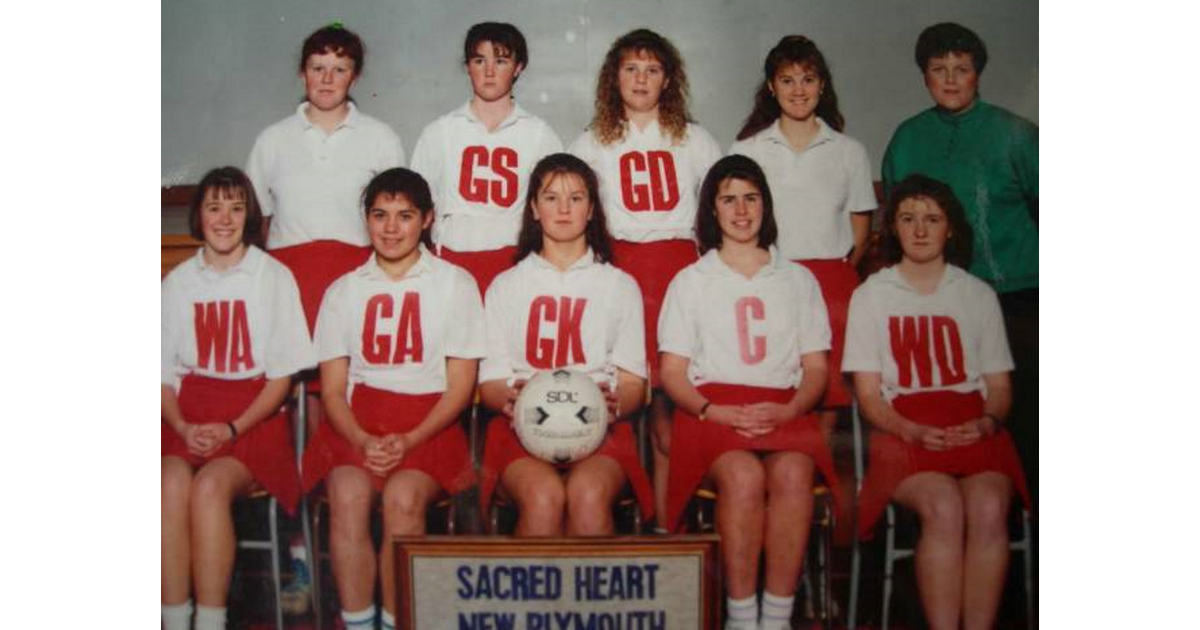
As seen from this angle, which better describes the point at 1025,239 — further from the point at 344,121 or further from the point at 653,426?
the point at 344,121

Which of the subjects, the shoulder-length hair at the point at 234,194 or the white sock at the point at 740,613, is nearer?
the white sock at the point at 740,613

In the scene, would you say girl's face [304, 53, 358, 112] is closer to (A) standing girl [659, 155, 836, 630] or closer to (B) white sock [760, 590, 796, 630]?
(A) standing girl [659, 155, 836, 630]

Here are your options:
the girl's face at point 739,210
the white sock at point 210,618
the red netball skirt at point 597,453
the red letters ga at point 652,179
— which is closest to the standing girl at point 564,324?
the red netball skirt at point 597,453

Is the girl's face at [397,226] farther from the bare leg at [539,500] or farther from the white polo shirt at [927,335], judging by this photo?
the white polo shirt at [927,335]

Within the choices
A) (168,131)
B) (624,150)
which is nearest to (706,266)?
(624,150)

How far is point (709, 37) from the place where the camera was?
3.06 meters

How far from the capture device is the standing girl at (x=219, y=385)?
10.0ft

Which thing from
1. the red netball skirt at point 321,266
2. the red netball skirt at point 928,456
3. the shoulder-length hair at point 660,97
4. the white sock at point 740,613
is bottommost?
the white sock at point 740,613

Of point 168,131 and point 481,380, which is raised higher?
point 168,131

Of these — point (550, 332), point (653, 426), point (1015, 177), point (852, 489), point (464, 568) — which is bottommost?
point (464, 568)

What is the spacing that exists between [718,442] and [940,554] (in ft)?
2.50

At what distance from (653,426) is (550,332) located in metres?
0.44

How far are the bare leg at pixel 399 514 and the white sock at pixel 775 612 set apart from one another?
1.08 metres

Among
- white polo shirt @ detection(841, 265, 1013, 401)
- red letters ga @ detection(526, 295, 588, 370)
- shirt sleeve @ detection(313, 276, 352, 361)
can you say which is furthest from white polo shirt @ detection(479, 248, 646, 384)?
white polo shirt @ detection(841, 265, 1013, 401)
